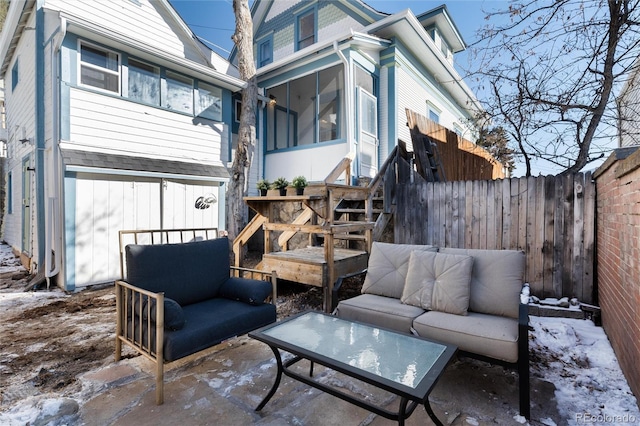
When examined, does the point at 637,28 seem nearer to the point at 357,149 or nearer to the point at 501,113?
the point at 501,113

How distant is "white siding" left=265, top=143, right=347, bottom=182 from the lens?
735 cm

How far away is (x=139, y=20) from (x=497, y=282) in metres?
8.48

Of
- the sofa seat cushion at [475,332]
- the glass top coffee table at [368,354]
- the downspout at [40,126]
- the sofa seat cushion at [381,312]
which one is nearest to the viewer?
the glass top coffee table at [368,354]

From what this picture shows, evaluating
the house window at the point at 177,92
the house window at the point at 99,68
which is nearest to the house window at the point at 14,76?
the house window at the point at 99,68

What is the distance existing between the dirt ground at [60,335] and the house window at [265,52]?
813 cm

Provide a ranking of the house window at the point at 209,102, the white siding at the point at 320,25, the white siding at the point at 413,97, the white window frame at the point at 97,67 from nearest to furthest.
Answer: the white window frame at the point at 97,67 → the house window at the point at 209,102 → the white siding at the point at 413,97 → the white siding at the point at 320,25

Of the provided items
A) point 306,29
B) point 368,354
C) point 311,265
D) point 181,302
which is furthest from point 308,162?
point 368,354

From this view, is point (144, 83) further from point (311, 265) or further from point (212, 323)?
point (212, 323)

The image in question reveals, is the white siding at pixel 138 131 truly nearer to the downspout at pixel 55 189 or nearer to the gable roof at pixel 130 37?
the downspout at pixel 55 189

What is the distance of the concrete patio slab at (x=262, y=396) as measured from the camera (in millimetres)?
2109

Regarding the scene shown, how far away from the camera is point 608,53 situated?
13.8 ft

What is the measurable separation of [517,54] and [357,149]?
3259 mm

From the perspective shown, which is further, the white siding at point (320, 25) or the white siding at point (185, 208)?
the white siding at point (320, 25)

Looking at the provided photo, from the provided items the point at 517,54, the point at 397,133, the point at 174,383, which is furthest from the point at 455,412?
the point at 397,133
